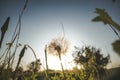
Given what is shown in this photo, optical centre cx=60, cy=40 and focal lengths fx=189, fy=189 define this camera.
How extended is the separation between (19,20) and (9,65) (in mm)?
322

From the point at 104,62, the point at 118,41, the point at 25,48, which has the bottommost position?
the point at 118,41

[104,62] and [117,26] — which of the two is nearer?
[117,26]

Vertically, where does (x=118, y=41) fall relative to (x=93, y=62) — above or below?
below

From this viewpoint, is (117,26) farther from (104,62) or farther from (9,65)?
(104,62)

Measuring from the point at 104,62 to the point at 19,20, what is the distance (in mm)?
58624

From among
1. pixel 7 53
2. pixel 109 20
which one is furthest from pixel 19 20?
pixel 109 20

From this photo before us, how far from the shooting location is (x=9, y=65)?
1.31 metres

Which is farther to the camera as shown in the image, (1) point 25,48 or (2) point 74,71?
(2) point 74,71

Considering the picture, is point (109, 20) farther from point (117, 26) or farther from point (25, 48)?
point (25, 48)

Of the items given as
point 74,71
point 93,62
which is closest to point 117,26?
point 93,62

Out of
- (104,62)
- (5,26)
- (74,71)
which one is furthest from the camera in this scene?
(104,62)

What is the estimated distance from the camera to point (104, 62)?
57844 millimetres

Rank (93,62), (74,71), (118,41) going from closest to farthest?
(118,41)
(93,62)
(74,71)

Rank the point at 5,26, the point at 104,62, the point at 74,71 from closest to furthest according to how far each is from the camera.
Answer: the point at 5,26 → the point at 74,71 → the point at 104,62
